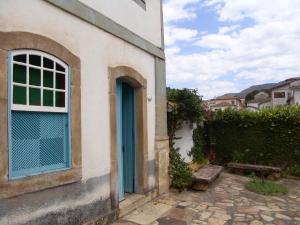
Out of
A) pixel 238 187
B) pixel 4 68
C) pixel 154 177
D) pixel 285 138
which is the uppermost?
pixel 4 68

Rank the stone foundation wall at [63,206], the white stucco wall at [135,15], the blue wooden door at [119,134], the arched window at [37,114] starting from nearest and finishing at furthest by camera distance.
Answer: the stone foundation wall at [63,206] → the arched window at [37,114] → the white stucco wall at [135,15] → the blue wooden door at [119,134]

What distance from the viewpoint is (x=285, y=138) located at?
1069cm

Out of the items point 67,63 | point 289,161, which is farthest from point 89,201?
point 289,161

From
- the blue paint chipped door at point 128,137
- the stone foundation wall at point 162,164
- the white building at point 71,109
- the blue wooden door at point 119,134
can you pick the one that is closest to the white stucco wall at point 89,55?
the white building at point 71,109

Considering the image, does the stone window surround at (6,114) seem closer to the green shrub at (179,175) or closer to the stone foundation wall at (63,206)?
the stone foundation wall at (63,206)

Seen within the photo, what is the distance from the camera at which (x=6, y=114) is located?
362 cm

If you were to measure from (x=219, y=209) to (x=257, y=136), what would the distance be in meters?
5.39

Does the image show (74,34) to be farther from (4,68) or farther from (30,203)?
(30,203)

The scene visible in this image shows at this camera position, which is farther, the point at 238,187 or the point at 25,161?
the point at 238,187

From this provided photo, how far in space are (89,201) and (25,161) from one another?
1.43m

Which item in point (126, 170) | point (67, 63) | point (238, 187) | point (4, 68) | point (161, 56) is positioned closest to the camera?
point (4, 68)

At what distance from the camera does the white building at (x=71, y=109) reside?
3.78 metres

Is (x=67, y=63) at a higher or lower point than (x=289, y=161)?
higher

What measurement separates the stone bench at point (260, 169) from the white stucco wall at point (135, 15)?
534cm
